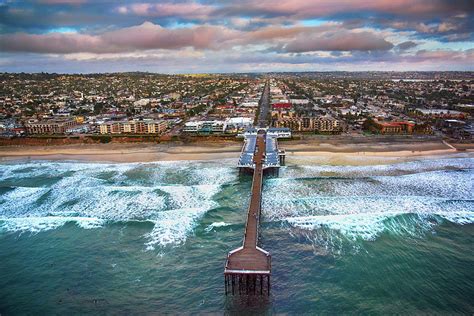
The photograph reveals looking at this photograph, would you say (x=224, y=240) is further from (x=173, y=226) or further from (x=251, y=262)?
(x=251, y=262)

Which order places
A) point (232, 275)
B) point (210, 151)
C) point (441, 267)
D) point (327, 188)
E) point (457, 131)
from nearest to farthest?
point (232, 275) < point (441, 267) < point (327, 188) < point (210, 151) < point (457, 131)

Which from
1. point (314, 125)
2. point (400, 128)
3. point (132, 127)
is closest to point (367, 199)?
point (314, 125)

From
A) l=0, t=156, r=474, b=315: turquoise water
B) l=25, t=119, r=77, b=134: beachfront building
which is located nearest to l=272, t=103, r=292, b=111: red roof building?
l=25, t=119, r=77, b=134: beachfront building

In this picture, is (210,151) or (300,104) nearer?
(210,151)

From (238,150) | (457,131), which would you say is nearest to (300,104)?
(457,131)

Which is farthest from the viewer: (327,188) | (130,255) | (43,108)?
(43,108)

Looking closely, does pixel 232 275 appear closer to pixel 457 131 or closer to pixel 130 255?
pixel 130 255
